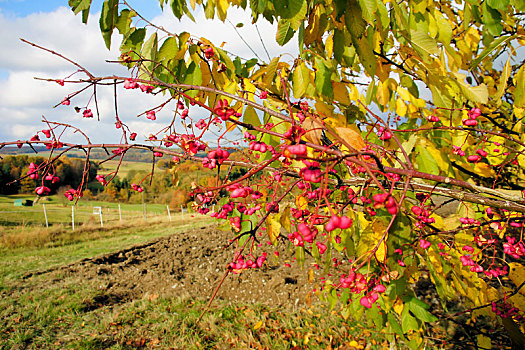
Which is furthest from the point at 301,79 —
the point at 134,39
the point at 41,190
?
the point at 41,190

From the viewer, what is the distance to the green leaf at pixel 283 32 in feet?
3.61

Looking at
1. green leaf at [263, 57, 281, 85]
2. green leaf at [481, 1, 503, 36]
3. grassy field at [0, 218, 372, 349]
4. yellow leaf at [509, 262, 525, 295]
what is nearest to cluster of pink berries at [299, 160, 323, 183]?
green leaf at [263, 57, 281, 85]

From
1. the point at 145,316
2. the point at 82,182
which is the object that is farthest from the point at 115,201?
the point at 82,182

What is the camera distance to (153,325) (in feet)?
12.2

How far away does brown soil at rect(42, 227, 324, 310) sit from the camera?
4.75 meters

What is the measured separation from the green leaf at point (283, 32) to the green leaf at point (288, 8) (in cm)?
20

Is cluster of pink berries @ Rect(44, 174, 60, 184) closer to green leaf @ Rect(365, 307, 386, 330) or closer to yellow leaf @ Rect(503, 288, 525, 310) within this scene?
green leaf @ Rect(365, 307, 386, 330)

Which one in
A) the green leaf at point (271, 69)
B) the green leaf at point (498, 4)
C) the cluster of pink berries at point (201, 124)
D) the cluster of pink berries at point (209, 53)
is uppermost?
the cluster of pink berries at point (209, 53)

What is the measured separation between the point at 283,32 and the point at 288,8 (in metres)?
0.23

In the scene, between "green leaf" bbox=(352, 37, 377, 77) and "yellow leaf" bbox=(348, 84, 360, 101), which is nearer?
"green leaf" bbox=(352, 37, 377, 77)

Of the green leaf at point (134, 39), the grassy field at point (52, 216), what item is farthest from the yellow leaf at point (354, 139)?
the grassy field at point (52, 216)

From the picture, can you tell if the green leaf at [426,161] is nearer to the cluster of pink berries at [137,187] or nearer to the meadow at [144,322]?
the cluster of pink berries at [137,187]

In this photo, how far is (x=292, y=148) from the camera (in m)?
0.58

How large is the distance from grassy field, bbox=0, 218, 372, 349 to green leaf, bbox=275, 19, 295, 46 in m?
3.15
